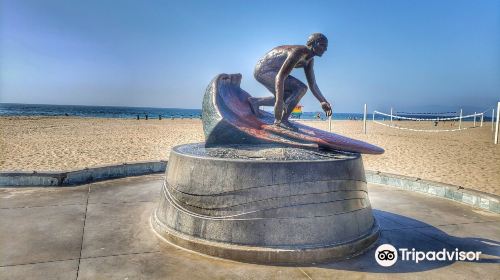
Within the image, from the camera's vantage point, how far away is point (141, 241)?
460 cm

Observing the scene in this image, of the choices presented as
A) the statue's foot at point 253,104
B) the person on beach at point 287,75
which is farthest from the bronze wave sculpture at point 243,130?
the person on beach at point 287,75

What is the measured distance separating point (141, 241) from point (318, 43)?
383 cm

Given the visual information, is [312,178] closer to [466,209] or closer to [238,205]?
[238,205]

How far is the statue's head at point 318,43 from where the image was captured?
527 cm

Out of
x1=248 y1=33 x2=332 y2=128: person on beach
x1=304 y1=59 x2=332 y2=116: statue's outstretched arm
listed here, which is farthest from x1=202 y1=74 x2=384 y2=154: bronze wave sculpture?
x1=304 y1=59 x2=332 y2=116: statue's outstretched arm

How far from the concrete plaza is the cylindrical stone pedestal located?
0.55ft

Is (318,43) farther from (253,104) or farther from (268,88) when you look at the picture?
(253,104)

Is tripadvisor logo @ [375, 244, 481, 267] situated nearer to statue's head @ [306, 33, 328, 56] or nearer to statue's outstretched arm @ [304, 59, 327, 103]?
statue's outstretched arm @ [304, 59, 327, 103]

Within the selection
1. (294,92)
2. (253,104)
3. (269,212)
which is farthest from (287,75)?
(269,212)

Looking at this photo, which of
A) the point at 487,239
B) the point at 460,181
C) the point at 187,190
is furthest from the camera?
the point at 460,181

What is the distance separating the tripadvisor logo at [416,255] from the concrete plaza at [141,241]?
0.09 m

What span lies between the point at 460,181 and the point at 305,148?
24.8ft

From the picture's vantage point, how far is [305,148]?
5285 millimetres

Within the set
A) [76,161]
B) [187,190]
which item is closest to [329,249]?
[187,190]
